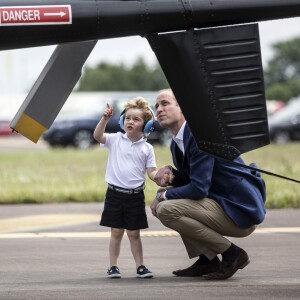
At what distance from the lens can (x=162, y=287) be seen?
7.59 meters

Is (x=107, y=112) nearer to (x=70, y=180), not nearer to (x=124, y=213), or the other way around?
(x=124, y=213)

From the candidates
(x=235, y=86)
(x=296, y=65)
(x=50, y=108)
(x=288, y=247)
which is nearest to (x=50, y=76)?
(x=50, y=108)

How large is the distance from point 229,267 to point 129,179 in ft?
3.34

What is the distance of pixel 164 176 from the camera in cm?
774

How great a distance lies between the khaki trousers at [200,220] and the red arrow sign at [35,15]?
1595 mm

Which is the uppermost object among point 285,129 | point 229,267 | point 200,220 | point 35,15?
point 285,129

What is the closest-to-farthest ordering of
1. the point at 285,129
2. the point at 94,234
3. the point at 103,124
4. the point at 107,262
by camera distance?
the point at 103,124 < the point at 107,262 < the point at 94,234 < the point at 285,129

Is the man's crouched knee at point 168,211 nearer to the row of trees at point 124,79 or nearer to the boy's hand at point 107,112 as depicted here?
the boy's hand at point 107,112

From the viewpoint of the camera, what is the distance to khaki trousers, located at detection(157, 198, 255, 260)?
7785 mm

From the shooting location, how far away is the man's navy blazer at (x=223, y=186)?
7672 millimetres

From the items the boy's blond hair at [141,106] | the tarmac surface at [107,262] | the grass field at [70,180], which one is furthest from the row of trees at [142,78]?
the boy's blond hair at [141,106]

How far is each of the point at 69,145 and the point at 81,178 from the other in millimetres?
18001

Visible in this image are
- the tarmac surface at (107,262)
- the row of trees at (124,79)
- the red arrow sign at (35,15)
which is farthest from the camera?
the row of trees at (124,79)

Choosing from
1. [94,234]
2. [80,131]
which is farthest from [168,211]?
[80,131]
